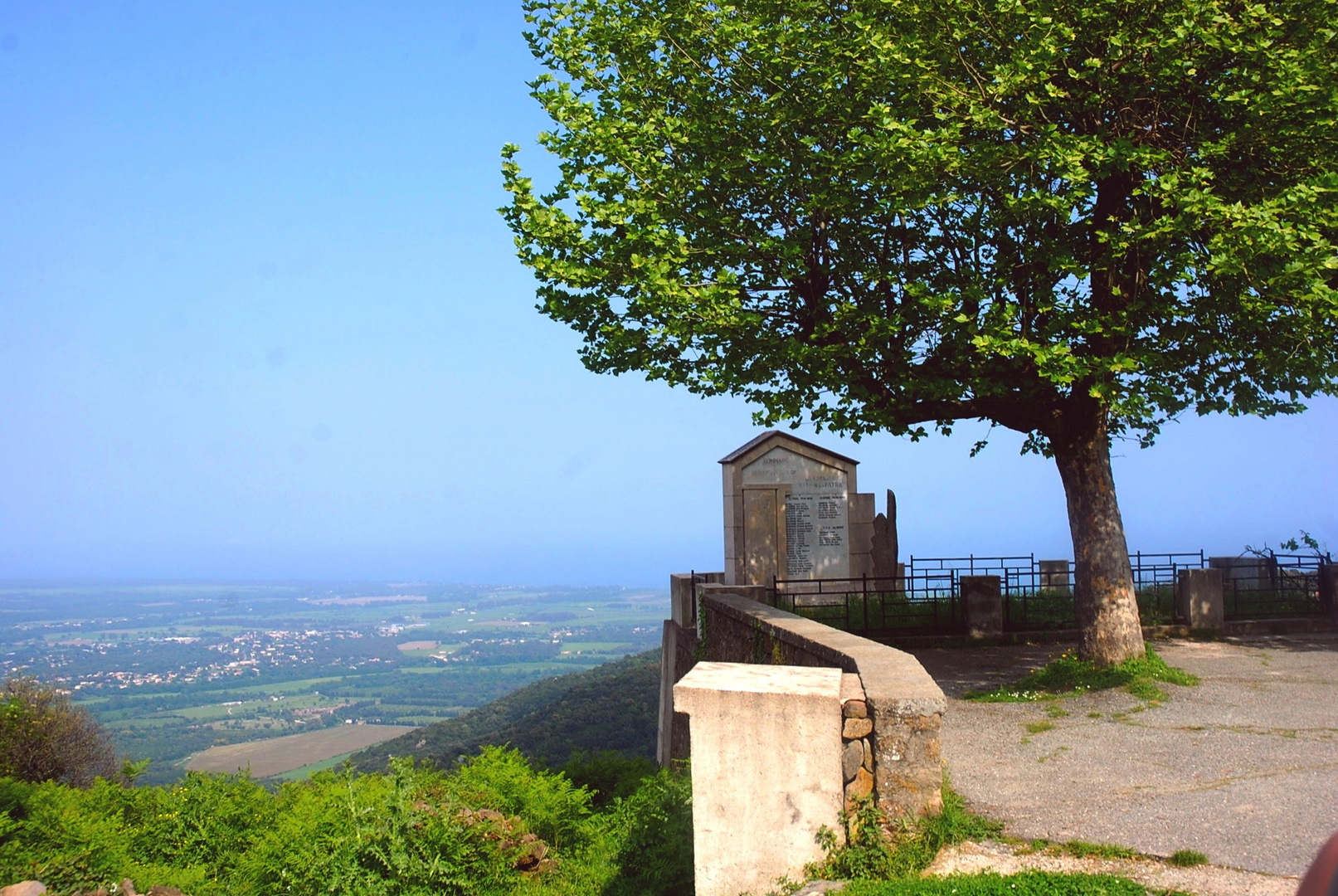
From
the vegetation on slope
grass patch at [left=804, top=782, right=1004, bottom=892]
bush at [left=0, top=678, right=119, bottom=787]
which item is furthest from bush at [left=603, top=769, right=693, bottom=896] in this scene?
A: bush at [left=0, top=678, right=119, bottom=787]

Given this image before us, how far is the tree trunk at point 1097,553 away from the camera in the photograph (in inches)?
551

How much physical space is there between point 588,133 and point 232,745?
70100 millimetres

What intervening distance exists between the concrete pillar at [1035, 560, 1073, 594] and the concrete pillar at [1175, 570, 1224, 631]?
15.2 ft

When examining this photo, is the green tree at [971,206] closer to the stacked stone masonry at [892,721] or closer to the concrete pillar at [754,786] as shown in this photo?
the stacked stone masonry at [892,721]

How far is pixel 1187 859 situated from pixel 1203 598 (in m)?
12.7

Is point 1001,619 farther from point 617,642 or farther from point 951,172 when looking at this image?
point 617,642

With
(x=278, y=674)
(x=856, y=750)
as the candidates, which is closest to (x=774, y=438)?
(x=856, y=750)

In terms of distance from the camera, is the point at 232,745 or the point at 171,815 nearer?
the point at 171,815

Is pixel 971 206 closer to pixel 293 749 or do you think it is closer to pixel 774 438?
pixel 774 438

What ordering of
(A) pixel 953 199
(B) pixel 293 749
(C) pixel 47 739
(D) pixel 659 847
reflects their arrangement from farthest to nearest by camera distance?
1. (B) pixel 293 749
2. (C) pixel 47 739
3. (A) pixel 953 199
4. (D) pixel 659 847

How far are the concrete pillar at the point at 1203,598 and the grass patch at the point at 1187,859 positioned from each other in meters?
12.4

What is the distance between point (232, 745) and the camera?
73750 millimetres

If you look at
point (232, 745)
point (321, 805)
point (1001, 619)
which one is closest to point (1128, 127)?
point (1001, 619)

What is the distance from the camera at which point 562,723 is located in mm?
32969
